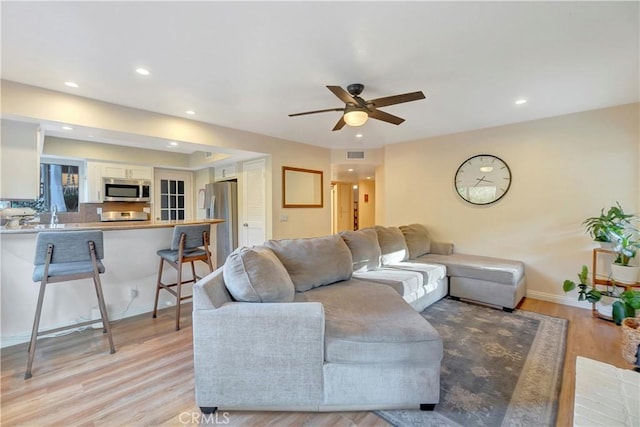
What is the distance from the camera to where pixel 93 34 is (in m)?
1.85

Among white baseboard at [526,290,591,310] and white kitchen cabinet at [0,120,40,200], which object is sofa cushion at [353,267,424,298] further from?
white kitchen cabinet at [0,120,40,200]

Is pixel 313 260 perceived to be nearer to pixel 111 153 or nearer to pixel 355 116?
pixel 355 116

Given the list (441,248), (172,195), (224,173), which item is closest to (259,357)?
(441,248)

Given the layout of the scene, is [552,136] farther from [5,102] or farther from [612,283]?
[5,102]

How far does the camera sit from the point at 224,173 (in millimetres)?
5734

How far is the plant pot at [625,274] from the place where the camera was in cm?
289

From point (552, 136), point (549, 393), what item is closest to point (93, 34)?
point (549, 393)

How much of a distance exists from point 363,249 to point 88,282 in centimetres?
293

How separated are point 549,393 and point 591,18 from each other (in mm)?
2444

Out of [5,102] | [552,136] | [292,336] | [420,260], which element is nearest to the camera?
[292,336]

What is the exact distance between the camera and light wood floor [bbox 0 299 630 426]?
63.7 inches

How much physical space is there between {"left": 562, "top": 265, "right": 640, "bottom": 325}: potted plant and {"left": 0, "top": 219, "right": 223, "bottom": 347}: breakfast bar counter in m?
4.38

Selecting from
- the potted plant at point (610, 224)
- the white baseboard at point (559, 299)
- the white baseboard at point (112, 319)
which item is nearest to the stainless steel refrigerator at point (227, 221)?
the white baseboard at point (112, 319)
